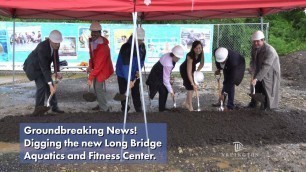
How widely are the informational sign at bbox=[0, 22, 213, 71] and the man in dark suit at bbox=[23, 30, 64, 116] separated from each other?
5.85 metres

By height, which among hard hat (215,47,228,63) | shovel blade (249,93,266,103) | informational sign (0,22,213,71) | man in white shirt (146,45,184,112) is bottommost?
shovel blade (249,93,266,103)

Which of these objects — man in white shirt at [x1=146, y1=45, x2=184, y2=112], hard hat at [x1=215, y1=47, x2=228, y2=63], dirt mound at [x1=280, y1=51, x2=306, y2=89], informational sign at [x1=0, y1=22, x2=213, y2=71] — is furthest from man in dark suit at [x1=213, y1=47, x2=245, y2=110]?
informational sign at [x1=0, y1=22, x2=213, y2=71]

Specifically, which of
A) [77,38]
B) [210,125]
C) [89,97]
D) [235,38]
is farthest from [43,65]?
[235,38]

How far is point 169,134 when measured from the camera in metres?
4.71

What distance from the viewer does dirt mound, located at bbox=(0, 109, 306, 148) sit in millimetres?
4742

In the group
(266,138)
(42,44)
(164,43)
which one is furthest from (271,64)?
(164,43)

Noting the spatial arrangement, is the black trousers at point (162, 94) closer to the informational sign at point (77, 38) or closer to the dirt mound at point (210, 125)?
the dirt mound at point (210, 125)

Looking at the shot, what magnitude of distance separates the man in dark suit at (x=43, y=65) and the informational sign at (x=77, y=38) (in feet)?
19.2

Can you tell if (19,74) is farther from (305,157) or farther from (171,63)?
(305,157)

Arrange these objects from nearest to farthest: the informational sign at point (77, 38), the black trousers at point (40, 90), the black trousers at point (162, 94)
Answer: the black trousers at point (162, 94)
the black trousers at point (40, 90)
the informational sign at point (77, 38)

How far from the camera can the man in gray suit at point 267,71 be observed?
581cm

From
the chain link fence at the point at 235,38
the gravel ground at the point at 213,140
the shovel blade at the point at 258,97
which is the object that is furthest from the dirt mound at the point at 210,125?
the chain link fence at the point at 235,38

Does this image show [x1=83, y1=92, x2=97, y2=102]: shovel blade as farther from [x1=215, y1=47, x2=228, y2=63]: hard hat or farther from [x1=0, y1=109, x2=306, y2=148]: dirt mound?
[x1=215, y1=47, x2=228, y2=63]: hard hat

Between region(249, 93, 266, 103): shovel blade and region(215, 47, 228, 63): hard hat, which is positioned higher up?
region(215, 47, 228, 63): hard hat
